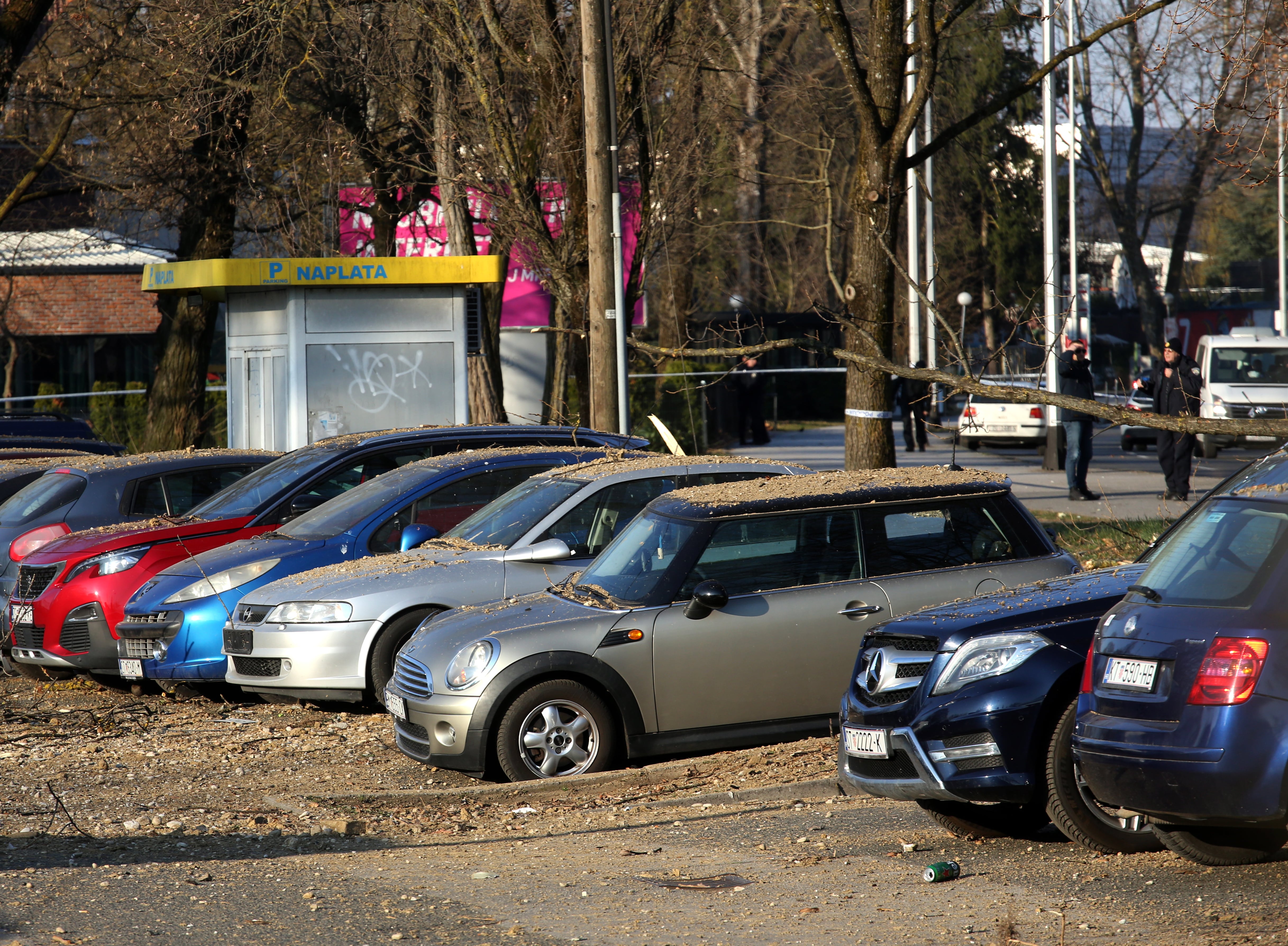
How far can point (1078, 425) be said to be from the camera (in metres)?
17.8

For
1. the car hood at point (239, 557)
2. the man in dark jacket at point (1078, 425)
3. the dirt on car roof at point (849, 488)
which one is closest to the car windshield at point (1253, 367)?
the man in dark jacket at point (1078, 425)

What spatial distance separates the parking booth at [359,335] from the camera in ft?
53.2

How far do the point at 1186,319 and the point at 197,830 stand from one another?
212 feet

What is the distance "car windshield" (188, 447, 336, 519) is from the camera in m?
10.8

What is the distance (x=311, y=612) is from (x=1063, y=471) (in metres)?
17.2

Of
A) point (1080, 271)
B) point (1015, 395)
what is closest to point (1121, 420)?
point (1015, 395)

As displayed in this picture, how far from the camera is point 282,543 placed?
9820mm

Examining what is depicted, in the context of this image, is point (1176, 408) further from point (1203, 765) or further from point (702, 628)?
point (1203, 765)

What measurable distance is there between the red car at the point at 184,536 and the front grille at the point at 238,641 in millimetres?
651

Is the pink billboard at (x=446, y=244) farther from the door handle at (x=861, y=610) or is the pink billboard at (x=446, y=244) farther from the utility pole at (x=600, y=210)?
the door handle at (x=861, y=610)

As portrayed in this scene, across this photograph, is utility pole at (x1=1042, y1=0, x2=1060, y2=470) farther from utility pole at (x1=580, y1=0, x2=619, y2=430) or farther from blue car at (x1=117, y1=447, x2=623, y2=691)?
blue car at (x1=117, y1=447, x2=623, y2=691)

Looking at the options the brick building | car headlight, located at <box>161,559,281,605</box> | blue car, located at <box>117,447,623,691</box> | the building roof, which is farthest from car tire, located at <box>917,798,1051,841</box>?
the brick building

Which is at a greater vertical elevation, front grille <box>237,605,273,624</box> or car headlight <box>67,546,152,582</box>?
car headlight <box>67,546,152,582</box>

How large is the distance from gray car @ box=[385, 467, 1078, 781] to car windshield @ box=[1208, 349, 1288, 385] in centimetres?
2077
